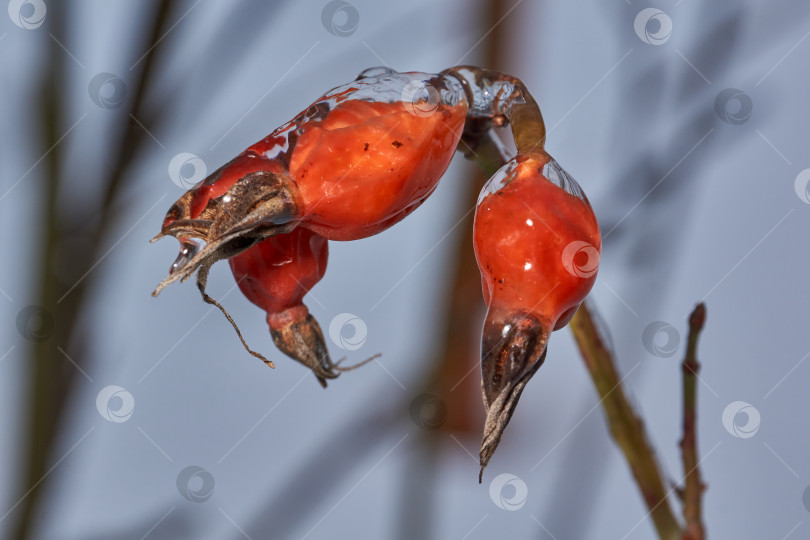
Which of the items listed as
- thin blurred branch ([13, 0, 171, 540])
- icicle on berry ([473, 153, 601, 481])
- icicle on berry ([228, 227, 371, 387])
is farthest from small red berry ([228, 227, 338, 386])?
thin blurred branch ([13, 0, 171, 540])

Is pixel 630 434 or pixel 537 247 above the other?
pixel 537 247

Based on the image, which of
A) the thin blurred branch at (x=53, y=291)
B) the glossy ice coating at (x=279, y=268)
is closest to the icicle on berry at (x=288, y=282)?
the glossy ice coating at (x=279, y=268)

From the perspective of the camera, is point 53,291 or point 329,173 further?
point 53,291

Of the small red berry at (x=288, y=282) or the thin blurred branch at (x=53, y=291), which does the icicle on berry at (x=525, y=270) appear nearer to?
the small red berry at (x=288, y=282)

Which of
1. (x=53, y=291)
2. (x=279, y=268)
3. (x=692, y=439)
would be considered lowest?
(x=692, y=439)

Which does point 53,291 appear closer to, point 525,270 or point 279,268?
point 279,268

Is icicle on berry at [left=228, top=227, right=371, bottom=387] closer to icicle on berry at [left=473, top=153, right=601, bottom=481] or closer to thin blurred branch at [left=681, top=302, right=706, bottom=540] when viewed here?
icicle on berry at [left=473, top=153, right=601, bottom=481]

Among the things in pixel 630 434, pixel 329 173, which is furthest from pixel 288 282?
pixel 630 434
